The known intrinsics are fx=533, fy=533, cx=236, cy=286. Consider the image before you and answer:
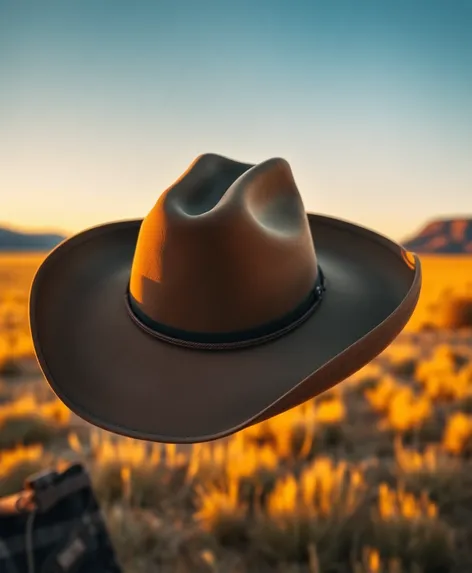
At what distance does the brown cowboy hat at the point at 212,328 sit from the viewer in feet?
4.34

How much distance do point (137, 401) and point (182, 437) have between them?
20 centimetres

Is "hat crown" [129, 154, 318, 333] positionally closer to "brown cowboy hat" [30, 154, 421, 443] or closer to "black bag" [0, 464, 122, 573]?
"brown cowboy hat" [30, 154, 421, 443]

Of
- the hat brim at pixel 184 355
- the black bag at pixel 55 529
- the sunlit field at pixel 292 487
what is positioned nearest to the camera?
the hat brim at pixel 184 355

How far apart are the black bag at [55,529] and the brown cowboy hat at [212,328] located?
100 cm

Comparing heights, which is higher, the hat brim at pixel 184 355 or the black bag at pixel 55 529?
the hat brim at pixel 184 355

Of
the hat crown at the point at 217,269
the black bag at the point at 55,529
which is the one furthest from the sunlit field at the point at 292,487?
the hat crown at the point at 217,269

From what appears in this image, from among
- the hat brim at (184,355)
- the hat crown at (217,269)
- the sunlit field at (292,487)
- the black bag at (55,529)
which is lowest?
the sunlit field at (292,487)

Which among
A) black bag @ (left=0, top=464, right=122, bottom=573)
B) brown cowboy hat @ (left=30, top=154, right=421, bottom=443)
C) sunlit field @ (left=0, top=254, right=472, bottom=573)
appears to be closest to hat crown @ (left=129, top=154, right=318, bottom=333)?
brown cowboy hat @ (left=30, top=154, right=421, bottom=443)

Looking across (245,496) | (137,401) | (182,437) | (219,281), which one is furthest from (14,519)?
(245,496)

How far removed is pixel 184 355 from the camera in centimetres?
142

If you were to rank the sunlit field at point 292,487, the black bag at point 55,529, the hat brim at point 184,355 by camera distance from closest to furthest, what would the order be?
the hat brim at point 184,355 → the black bag at point 55,529 → the sunlit field at point 292,487

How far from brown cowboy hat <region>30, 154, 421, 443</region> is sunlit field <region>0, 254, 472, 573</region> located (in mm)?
2320

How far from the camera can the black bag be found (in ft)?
7.21

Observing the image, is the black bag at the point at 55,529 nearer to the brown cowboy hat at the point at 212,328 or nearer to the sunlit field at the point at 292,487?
the brown cowboy hat at the point at 212,328
